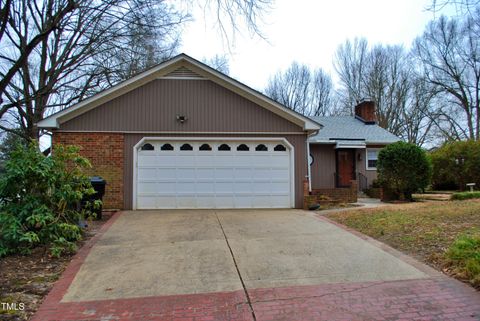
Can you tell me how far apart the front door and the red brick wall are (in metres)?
11.0

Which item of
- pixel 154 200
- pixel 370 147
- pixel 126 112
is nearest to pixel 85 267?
pixel 154 200

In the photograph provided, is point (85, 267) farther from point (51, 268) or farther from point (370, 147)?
point (370, 147)

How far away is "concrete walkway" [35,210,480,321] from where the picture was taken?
3648 mm

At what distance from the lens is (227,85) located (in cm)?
1185

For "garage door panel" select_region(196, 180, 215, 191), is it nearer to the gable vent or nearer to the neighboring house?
the gable vent

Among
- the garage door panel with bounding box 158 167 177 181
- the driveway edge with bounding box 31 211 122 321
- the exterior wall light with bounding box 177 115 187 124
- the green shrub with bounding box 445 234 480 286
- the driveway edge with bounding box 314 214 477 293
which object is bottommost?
the driveway edge with bounding box 31 211 122 321

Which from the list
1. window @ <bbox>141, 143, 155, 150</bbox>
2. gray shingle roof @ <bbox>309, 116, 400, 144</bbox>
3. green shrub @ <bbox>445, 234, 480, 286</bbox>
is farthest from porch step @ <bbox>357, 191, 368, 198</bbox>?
green shrub @ <bbox>445, 234, 480, 286</bbox>

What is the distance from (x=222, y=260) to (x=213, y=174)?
636 centimetres

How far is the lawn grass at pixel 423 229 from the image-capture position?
539 centimetres

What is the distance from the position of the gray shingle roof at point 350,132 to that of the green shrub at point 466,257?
12096mm

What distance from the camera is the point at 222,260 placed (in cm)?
543

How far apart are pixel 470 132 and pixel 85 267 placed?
109 ft

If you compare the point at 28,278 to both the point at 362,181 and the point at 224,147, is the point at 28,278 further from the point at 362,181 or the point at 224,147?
the point at 362,181

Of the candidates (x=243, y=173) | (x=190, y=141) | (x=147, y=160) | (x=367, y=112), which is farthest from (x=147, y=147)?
(x=367, y=112)
